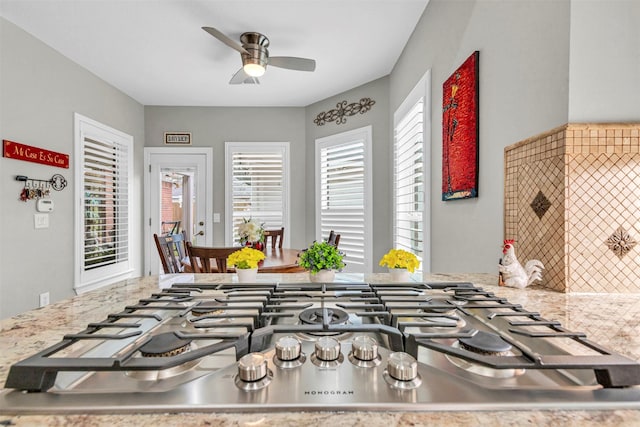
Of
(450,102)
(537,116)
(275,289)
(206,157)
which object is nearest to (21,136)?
(206,157)

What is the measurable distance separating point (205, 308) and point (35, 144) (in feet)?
10.1

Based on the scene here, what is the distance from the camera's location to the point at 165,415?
0.39m

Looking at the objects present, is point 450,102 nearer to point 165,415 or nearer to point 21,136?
point 165,415

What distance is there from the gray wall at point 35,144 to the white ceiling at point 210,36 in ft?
0.60

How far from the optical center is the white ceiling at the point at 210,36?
2359mm

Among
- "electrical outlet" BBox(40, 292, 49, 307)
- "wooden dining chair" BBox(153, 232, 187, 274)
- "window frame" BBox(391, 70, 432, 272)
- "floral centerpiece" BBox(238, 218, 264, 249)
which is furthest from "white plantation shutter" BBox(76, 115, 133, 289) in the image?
"window frame" BBox(391, 70, 432, 272)

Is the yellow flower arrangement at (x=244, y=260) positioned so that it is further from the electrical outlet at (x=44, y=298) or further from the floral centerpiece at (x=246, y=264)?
the electrical outlet at (x=44, y=298)

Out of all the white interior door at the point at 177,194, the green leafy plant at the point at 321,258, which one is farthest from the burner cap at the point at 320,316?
the white interior door at the point at 177,194

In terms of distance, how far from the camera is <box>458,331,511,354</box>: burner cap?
53cm

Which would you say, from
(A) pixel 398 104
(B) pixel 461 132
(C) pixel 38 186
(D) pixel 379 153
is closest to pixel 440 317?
(B) pixel 461 132

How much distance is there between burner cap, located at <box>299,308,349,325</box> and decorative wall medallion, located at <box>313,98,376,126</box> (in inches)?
134

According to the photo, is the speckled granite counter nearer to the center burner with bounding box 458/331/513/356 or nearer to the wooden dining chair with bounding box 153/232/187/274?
the center burner with bounding box 458/331/513/356

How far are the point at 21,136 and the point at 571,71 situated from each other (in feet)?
12.0

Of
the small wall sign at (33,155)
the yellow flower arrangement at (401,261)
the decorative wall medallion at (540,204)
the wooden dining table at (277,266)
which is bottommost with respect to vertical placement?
the wooden dining table at (277,266)
